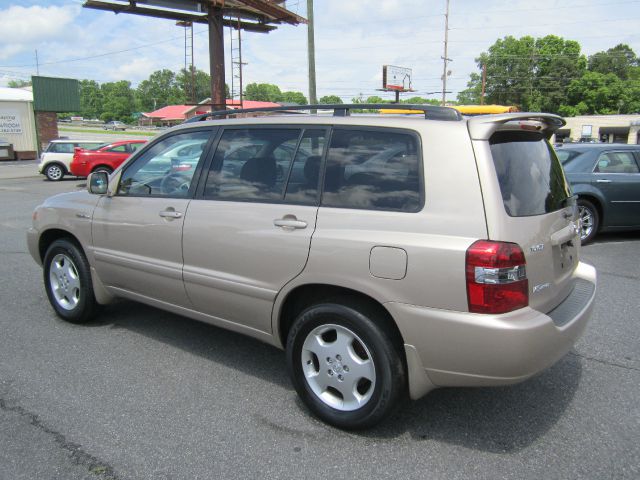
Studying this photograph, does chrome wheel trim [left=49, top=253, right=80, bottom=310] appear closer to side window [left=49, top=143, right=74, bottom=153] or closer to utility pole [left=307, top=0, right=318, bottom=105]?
utility pole [left=307, top=0, right=318, bottom=105]

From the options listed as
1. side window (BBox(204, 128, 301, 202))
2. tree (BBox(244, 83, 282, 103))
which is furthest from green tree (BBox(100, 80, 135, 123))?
side window (BBox(204, 128, 301, 202))

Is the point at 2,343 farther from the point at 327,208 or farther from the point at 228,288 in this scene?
the point at 327,208

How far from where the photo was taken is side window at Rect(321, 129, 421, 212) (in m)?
2.75

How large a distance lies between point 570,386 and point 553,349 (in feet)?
3.36

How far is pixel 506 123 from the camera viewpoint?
2.79 meters

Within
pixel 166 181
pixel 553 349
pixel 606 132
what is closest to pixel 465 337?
pixel 553 349

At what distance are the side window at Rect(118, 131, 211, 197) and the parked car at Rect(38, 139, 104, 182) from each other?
57.4 ft

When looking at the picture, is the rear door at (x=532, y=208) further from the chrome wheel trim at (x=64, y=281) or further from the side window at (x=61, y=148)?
the side window at (x=61, y=148)

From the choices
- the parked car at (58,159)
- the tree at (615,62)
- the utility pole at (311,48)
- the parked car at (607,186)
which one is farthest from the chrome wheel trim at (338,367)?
the tree at (615,62)

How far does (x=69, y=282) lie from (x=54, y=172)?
1793 cm

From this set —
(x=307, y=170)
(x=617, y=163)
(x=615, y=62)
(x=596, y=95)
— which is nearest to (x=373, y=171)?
(x=307, y=170)

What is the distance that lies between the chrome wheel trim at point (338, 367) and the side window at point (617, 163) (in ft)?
22.9

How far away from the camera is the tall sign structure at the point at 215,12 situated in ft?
63.3

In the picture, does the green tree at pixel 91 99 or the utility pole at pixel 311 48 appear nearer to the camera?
the utility pole at pixel 311 48
